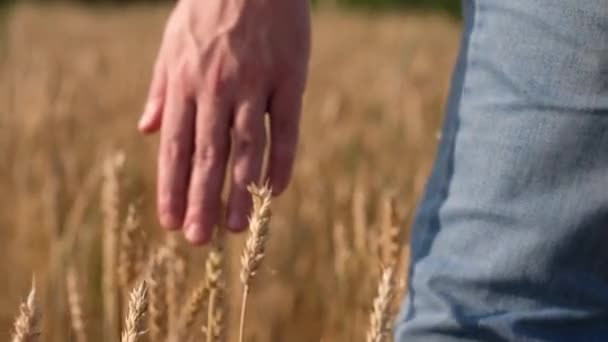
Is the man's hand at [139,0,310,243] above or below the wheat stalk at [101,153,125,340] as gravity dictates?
above

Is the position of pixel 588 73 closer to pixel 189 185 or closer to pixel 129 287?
pixel 189 185

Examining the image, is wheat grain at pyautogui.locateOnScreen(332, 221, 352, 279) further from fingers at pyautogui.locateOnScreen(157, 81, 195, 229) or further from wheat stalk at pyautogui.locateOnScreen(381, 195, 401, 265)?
fingers at pyautogui.locateOnScreen(157, 81, 195, 229)

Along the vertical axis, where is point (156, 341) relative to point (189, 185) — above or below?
below

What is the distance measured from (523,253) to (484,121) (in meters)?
0.10

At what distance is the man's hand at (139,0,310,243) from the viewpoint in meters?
0.98

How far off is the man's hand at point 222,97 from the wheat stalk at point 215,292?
47mm

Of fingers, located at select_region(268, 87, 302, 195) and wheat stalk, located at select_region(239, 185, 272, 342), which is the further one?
fingers, located at select_region(268, 87, 302, 195)

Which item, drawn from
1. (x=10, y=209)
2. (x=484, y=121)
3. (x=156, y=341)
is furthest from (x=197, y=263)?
(x=484, y=121)

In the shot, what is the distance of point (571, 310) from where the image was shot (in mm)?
836

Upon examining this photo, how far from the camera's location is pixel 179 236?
140 centimetres

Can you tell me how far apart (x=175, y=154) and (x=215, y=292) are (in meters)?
0.12

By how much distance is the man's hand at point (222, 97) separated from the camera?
98 centimetres

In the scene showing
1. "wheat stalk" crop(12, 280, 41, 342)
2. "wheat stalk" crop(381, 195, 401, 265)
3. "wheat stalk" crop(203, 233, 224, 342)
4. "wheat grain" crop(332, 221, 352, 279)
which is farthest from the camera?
"wheat grain" crop(332, 221, 352, 279)

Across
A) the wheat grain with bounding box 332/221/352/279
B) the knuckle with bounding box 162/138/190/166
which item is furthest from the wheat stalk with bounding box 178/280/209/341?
the wheat grain with bounding box 332/221/352/279
